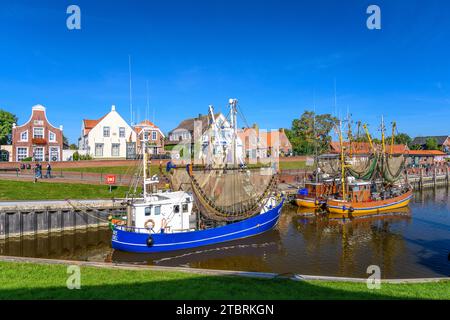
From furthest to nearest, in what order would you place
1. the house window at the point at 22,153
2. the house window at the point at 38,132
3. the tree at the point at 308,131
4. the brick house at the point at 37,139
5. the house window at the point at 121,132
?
the tree at the point at 308,131 → the house window at the point at 121,132 → the house window at the point at 38,132 → the house window at the point at 22,153 → the brick house at the point at 37,139

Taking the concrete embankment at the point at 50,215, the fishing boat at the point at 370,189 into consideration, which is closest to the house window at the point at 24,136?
the concrete embankment at the point at 50,215

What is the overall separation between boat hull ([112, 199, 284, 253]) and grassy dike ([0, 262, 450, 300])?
956cm

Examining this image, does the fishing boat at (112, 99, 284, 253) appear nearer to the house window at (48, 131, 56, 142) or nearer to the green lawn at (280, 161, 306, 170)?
the house window at (48, 131, 56, 142)

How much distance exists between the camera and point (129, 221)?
2473 centimetres

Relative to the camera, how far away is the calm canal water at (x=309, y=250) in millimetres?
22500

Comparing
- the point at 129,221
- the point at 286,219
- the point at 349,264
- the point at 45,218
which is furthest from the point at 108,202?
the point at 349,264

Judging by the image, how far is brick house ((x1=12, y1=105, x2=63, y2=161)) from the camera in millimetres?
57344

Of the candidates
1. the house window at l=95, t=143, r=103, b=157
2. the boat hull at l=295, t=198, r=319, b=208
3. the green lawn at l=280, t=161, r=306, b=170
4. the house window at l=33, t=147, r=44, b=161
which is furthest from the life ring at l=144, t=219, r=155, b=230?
the green lawn at l=280, t=161, r=306, b=170

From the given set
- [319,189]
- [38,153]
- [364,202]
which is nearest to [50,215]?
[319,189]

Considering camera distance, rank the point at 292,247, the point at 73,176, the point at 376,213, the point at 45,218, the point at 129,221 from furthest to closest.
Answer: the point at 73,176
the point at 376,213
the point at 45,218
the point at 292,247
the point at 129,221

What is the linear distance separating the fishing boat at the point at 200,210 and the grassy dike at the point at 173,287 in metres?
10.0

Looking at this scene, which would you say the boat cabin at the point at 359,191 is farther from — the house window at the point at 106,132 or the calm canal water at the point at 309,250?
the house window at the point at 106,132
